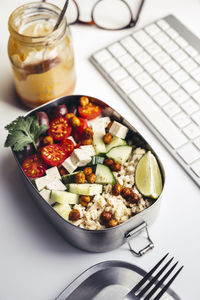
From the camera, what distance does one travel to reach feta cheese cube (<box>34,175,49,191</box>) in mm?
859

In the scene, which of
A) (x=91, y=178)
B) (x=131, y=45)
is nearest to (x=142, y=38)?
(x=131, y=45)

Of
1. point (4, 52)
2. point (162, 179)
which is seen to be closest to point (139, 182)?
point (162, 179)

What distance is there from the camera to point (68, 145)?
3.11ft

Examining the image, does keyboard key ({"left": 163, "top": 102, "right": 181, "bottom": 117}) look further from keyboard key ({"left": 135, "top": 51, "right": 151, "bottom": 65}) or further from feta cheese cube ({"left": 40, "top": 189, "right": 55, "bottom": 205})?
feta cheese cube ({"left": 40, "top": 189, "right": 55, "bottom": 205})

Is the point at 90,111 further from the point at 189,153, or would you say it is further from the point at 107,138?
the point at 189,153

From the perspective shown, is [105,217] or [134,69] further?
[134,69]

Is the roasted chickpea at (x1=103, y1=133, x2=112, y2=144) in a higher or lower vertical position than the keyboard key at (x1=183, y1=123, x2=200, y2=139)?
lower

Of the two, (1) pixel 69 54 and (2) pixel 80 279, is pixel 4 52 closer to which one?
(1) pixel 69 54

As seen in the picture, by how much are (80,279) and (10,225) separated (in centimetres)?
23

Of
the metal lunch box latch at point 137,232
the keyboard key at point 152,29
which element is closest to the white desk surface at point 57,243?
the metal lunch box latch at point 137,232

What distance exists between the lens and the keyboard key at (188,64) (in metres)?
1.13

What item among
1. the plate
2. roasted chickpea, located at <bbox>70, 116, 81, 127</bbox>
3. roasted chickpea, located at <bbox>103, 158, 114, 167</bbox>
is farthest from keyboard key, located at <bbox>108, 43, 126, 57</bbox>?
the plate

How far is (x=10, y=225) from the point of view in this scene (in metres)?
0.89

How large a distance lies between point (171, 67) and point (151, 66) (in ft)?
0.21
